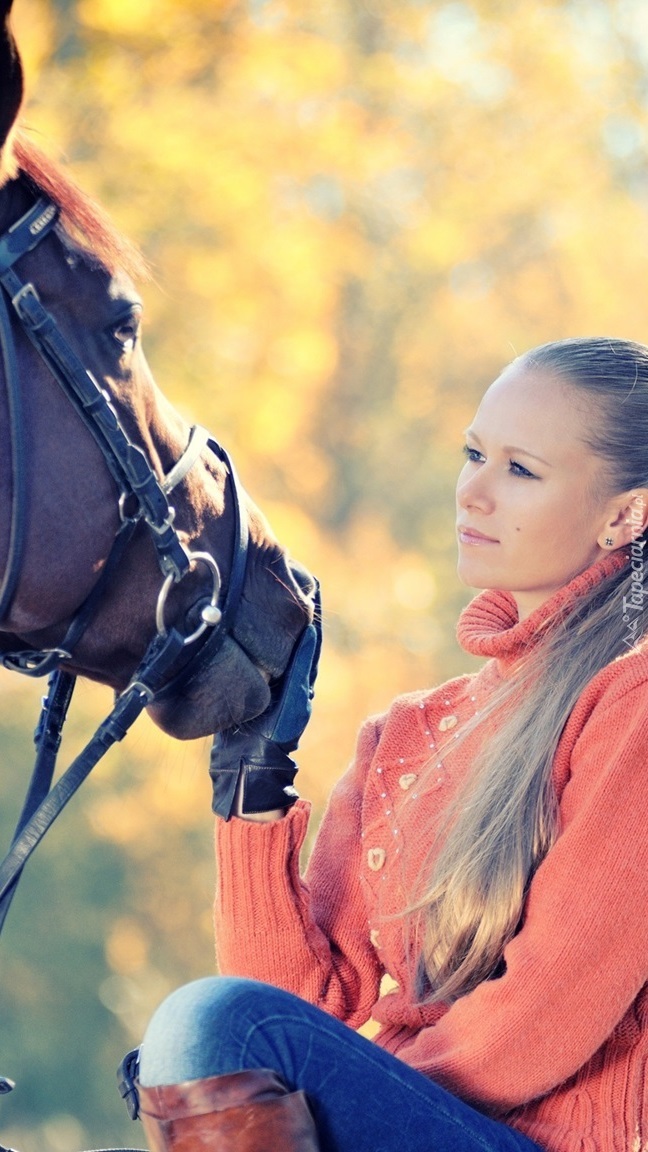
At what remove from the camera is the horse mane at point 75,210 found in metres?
1.68

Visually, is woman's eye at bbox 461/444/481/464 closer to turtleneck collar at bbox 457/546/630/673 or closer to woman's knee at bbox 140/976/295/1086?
turtleneck collar at bbox 457/546/630/673

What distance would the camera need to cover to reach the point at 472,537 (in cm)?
184

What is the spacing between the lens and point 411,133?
1389 centimetres

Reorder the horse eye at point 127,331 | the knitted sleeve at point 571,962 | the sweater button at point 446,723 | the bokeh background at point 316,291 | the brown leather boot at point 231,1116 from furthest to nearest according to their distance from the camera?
the bokeh background at point 316,291 → the sweater button at point 446,723 → the horse eye at point 127,331 → the knitted sleeve at point 571,962 → the brown leather boot at point 231,1116

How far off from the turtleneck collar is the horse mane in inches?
26.7

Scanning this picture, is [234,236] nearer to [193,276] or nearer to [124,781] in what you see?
[193,276]

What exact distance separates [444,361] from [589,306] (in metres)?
1.57

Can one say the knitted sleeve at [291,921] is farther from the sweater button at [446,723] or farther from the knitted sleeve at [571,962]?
the knitted sleeve at [571,962]

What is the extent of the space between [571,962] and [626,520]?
0.62 m

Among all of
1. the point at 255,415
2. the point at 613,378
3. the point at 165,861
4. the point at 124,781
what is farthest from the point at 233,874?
the point at 255,415

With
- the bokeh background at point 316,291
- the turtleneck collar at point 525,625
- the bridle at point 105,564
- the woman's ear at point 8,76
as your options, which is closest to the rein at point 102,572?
the bridle at point 105,564

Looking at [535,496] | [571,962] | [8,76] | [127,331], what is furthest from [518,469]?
[8,76]

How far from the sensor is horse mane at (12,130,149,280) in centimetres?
168

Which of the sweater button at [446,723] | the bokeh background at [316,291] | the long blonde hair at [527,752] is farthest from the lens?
the bokeh background at [316,291]
